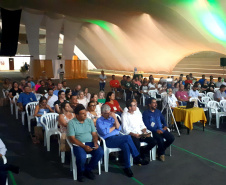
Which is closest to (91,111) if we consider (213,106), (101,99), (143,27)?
(101,99)

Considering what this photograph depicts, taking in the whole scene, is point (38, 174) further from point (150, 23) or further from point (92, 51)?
point (92, 51)

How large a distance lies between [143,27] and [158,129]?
16.2 metres

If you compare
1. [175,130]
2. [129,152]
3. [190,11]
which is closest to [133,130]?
[129,152]

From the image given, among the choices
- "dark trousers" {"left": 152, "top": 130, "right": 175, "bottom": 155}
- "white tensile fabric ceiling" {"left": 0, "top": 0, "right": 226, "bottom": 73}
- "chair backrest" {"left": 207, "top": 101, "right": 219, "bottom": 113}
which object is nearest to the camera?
"dark trousers" {"left": 152, "top": 130, "right": 175, "bottom": 155}

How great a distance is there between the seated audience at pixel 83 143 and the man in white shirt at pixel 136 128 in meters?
0.76

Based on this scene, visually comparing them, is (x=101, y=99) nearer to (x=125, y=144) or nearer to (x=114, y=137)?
(x=114, y=137)

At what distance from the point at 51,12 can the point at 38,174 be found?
19599 mm

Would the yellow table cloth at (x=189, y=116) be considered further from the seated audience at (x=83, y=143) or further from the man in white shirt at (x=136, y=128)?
the seated audience at (x=83, y=143)

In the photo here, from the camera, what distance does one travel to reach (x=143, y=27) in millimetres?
20312

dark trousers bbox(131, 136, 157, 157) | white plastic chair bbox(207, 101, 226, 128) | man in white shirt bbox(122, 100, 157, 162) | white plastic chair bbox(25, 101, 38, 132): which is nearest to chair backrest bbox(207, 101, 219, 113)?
white plastic chair bbox(207, 101, 226, 128)

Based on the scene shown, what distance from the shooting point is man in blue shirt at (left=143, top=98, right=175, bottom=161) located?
196 inches

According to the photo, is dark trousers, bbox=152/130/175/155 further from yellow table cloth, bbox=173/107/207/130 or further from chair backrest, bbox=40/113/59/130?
chair backrest, bbox=40/113/59/130

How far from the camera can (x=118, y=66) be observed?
98.3 ft

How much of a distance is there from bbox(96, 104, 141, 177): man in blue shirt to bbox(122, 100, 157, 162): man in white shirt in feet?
0.57
